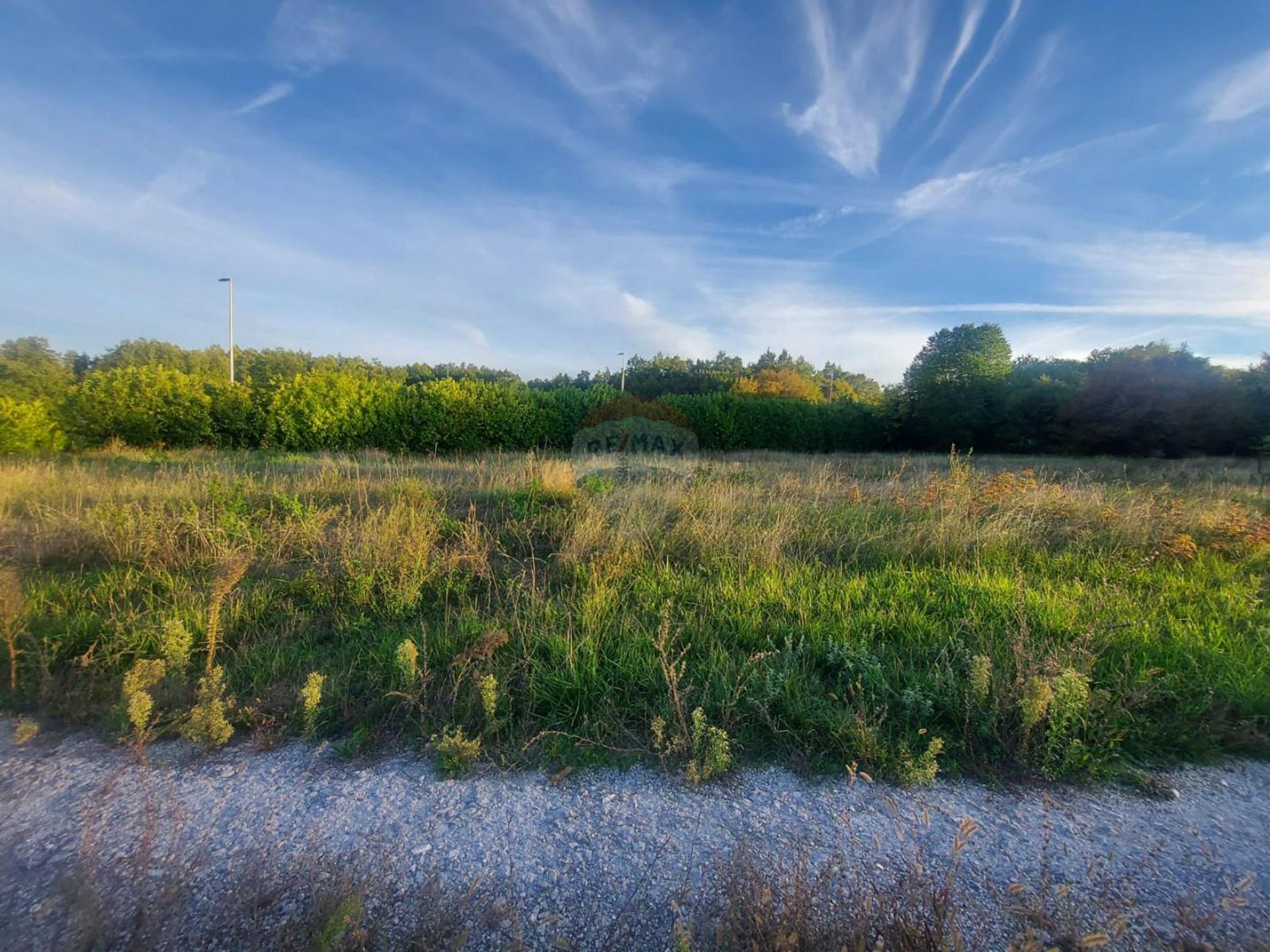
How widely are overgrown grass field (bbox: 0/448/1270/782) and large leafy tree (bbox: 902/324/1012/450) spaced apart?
2197cm

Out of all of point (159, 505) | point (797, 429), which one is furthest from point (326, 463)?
point (797, 429)

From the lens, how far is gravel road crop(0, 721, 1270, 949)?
1.71 meters

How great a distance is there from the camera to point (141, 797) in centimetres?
223

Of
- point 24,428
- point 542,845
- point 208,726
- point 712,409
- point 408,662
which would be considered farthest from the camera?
point 712,409

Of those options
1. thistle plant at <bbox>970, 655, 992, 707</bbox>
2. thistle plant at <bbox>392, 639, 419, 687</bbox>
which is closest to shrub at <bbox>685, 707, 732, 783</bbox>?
thistle plant at <bbox>970, 655, 992, 707</bbox>

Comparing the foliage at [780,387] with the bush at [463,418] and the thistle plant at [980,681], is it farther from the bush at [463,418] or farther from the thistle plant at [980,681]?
the thistle plant at [980,681]

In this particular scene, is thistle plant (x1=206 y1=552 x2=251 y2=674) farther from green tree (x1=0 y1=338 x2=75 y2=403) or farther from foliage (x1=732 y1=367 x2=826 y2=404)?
foliage (x1=732 y1=367 x2=826 y2=404)

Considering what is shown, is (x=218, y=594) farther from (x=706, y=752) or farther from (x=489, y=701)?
(x=706, y=752)

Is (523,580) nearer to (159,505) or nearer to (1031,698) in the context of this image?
(1031,698)

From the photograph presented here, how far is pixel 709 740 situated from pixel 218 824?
2.04 m

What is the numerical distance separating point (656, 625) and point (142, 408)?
2039 cm

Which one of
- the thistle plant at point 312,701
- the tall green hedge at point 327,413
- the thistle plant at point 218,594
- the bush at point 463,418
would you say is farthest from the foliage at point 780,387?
the thistle plant at point 312,701

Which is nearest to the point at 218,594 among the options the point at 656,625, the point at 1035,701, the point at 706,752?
the point at 656,625

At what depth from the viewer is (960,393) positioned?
88.5ft
